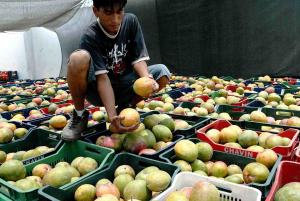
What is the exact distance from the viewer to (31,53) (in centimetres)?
1010

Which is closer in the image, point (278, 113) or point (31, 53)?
point (278, 113)

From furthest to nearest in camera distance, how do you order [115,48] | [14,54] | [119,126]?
[14,54] → [115,48] → [119,126]

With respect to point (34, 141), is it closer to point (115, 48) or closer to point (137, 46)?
point (115, 48)

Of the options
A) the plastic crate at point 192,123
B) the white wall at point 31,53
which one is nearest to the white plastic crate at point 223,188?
the plastic crate at point 192,123

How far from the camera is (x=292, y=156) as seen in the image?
2.15 m

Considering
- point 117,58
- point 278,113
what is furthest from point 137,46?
point 278,113

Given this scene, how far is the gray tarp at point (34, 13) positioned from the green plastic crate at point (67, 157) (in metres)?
4.20

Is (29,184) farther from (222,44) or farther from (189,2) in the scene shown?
(189,2)

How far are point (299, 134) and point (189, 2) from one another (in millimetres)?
5688

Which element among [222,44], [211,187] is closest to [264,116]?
[211,187]

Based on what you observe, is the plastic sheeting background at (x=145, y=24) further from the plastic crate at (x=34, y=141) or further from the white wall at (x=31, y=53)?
the plastic crate at (x=34, y=141)

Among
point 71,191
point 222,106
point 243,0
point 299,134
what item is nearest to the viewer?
point 71,191

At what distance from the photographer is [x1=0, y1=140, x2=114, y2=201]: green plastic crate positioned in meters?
1.69

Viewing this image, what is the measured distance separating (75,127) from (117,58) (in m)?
0.73
